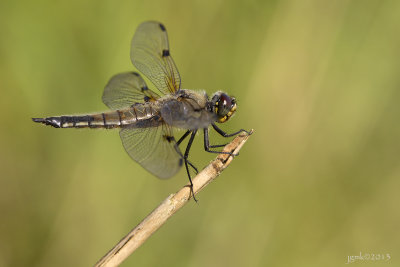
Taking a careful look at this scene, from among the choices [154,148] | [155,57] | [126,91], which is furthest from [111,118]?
[155,57]

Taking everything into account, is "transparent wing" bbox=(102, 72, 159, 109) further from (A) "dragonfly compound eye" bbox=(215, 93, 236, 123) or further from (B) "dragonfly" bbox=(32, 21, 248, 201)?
(A) "dragonfly compound eye" bbox=(215, 93, 236, 123)

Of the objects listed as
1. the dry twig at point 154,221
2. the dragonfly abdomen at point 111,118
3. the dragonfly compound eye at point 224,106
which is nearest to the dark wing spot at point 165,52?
the dragonfly abdomen at point 111,118

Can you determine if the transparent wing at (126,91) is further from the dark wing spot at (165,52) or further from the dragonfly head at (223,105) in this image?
the dragonfly head at (223,105)

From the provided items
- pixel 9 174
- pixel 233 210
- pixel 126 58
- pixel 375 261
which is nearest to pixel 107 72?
pixel 126 58

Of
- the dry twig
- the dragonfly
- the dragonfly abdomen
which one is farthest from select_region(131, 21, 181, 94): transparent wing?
the dry twig

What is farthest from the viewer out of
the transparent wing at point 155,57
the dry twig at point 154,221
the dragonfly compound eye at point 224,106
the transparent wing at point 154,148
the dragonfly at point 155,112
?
the transparent wing at point 155,57
